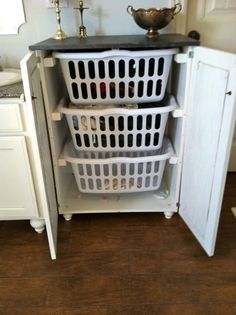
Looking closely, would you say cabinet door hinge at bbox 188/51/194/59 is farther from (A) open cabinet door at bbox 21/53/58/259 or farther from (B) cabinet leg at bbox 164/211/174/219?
(B) cabinet leg at bbox 164/211/174/219

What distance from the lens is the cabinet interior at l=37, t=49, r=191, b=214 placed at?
4.60ft

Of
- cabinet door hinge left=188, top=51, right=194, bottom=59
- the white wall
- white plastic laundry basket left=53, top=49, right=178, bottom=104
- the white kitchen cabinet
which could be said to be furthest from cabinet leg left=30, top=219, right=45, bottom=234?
cabinet door hinge left=188, top=51, right=194, bottom=59

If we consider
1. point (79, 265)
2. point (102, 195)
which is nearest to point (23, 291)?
point (79, 265)

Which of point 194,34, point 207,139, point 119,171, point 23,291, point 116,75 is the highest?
point 194,34

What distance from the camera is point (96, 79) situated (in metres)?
1.31

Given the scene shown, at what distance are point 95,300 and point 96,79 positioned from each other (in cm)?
99

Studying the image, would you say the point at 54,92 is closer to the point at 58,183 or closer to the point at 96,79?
the point at 96,79

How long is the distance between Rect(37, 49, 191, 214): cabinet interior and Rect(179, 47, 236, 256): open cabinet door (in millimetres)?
69

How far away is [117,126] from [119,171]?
0.27 metres

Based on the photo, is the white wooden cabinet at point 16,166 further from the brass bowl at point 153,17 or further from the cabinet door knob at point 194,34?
the cabinet door knob at point 194,34

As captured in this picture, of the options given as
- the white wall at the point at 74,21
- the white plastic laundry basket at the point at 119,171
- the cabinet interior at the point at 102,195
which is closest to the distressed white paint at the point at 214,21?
the white wall at the point at 74,21

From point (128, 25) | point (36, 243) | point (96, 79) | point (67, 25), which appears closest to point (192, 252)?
point (36, 243)

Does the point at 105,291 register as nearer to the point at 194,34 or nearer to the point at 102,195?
the point at 102,195

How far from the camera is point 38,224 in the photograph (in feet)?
5.10
